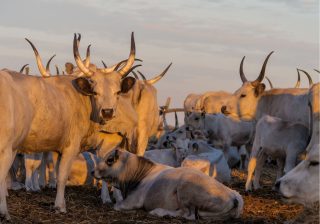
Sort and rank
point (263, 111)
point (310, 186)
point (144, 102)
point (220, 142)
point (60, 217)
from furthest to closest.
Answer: point (220, 142)
point (263, 111)
point (144, 102)
point (60, 217)
point (310, 186)

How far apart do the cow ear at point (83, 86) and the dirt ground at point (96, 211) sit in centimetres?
163

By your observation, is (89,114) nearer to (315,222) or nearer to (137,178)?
(137,178)

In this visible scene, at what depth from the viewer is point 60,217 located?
34.7ft

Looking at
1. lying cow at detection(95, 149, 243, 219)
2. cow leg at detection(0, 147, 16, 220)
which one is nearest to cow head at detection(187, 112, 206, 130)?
lying cow at detection(95, 149, 243, 219)

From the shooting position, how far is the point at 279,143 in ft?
49.4

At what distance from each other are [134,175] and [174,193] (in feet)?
3.91

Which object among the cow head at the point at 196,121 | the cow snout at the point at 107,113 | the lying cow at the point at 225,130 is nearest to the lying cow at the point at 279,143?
the cow snout at the point at 107,113

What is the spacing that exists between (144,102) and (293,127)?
114 inches

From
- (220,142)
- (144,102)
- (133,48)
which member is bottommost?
(220,142)

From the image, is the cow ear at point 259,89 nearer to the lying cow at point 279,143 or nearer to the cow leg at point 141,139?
the lying cow at point 279,143

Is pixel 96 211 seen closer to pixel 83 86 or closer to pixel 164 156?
pixel 83 86

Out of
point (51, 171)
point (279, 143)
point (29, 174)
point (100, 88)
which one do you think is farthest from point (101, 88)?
point (279, 143)

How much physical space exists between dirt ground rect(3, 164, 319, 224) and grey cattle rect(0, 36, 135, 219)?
1.34 feet

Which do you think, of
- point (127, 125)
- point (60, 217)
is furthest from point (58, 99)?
point (127, 125)
